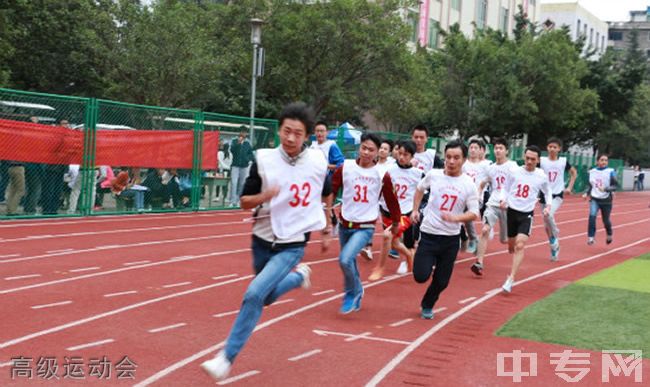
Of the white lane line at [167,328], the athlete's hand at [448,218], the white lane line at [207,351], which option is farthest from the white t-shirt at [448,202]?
the white lane line at [167,328]

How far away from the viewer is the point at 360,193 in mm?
8867

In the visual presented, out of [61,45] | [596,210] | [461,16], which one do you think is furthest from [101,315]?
[461,16]

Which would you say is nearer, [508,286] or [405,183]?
[508,286]

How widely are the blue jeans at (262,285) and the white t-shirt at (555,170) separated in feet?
31.3

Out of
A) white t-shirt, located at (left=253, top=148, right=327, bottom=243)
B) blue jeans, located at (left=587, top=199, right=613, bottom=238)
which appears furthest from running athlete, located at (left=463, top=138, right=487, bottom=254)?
white t-shirt, located at (left=253, top=148, right=327, bottom=243)

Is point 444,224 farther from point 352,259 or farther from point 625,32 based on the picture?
point 625,32

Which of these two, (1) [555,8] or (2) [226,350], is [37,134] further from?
(1) [555,8]

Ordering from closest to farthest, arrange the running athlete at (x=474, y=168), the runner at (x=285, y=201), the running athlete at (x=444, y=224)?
the runner at (x=285, y=201) → the running athlete at (x=444, y=224) → the running athlete at (x=474, y=168)

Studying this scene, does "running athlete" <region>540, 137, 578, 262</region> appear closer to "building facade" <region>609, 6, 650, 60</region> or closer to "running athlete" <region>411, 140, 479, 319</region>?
"running athlete" <region>411, 140, 479, 319</region>

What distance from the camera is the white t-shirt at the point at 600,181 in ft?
55.6

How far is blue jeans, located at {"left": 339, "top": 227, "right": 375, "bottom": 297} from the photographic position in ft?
26.9

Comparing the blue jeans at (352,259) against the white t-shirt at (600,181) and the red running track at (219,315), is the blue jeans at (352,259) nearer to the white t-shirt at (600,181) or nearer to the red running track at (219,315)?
the red running track at (219,315)

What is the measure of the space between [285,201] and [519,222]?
19.7 feet

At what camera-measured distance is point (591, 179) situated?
56.6ft
